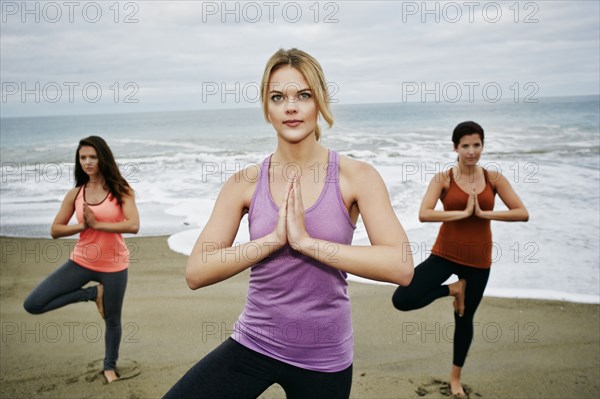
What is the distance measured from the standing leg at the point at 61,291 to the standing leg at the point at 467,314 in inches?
131

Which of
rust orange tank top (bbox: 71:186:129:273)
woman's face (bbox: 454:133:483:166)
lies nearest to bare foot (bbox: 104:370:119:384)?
rust orange tank top (bbox: 71:186:129:273)

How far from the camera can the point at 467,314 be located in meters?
4.13

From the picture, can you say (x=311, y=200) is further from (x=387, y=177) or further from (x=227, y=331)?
(x=387, y=177)

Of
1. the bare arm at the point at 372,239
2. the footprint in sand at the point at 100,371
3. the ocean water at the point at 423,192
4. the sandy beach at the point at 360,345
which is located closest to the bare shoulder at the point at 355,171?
the bare arm at the point at 372,239

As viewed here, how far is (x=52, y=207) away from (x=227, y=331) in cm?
1009

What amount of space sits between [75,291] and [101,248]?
0.47 metres

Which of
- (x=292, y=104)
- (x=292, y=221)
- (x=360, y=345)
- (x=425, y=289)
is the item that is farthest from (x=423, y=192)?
(x=292, y=221)

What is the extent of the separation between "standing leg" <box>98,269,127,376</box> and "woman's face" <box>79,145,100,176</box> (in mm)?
1038

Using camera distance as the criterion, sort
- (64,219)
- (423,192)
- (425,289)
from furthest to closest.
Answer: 1. (423,192)
2. (64,219)
3. (425,289)

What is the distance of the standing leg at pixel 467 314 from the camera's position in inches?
162

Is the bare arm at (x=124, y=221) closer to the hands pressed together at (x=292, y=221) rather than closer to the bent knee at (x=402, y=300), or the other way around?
the bent knee at (x=402, y=300)

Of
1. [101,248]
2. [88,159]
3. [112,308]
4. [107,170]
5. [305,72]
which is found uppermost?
[305,72]

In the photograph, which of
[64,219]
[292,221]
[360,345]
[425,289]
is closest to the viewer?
[292,221]

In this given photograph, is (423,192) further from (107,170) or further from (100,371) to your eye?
(100,371)
